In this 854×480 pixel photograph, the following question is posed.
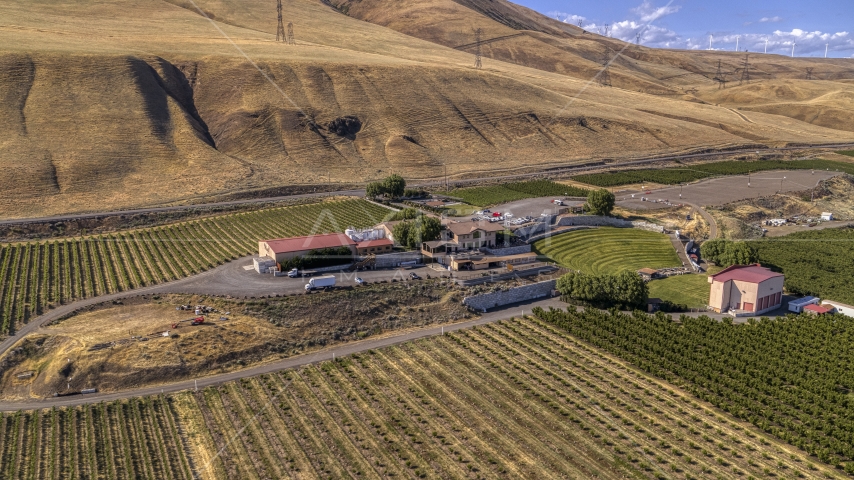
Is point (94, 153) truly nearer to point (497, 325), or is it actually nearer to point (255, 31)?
point (497, 325)

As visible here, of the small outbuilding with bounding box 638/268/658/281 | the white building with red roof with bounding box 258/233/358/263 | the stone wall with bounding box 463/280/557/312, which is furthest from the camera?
the small outbuilding with bounding box 638/268/658/281

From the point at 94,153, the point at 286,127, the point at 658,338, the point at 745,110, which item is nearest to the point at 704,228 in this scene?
the point at 658,338

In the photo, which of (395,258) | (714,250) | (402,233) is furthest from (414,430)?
(714,250)

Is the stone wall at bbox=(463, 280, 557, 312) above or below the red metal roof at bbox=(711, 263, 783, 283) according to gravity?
below

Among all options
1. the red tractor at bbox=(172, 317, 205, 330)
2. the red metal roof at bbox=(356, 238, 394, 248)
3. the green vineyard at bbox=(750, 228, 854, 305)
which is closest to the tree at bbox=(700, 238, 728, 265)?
the green vineyard at bbox=(750, 228, 854, 305)

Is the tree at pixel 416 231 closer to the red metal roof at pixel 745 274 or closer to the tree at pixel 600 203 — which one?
the tree at pixel 600 203

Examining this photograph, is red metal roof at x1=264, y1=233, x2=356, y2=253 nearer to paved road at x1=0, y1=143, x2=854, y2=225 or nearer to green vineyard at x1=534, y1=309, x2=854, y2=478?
green vineyard at x1=534, y1=309, x2=854, y2=478

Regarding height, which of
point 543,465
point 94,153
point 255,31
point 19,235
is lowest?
point 543,465

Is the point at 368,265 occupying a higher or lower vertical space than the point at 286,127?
lower
